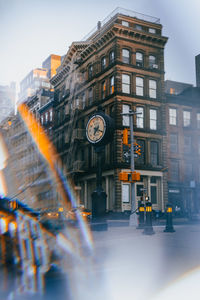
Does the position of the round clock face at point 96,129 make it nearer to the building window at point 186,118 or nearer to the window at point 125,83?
the window at point 125,83

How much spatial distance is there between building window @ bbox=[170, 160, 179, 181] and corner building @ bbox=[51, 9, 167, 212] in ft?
8.64

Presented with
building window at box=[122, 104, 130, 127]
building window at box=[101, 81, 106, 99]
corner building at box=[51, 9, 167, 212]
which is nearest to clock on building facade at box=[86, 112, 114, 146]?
corner building at box=[51, 9, 167, 212]

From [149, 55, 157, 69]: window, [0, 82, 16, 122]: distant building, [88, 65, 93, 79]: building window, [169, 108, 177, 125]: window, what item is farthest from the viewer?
[0, 82, 16, 122]: distant building

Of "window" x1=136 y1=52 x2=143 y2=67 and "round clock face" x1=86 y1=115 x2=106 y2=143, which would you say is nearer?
"round clock face" x1=86 y1=115 x2=106 y2=143

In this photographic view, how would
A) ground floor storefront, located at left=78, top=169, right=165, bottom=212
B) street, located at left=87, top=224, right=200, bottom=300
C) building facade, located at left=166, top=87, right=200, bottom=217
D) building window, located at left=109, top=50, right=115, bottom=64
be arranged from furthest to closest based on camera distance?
1. building facade, located at left=166, top=87, right=200, bottom=217
2. building window, located at left=109, top=50, right=115, bottom=64
3. ground floor storefront, located at left=78, top=169, right=165, bottom=212
4. street, located at left=87, top=224, right=200, bottom=300

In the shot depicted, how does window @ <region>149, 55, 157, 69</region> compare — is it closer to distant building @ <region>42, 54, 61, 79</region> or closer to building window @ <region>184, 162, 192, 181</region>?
building window @ <region>184, 162, 192, 181</region>

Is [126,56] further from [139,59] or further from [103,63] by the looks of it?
[103,63]

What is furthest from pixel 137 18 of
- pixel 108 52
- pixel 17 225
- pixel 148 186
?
pixel 17 225

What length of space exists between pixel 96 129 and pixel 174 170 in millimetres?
26918

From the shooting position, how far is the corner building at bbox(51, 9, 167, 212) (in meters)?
41.0

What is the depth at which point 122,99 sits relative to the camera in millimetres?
41344

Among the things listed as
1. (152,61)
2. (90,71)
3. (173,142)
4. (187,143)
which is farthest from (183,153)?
(90,71)

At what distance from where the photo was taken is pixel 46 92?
217 ft

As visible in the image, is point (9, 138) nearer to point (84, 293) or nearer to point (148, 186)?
point (148, 186)
